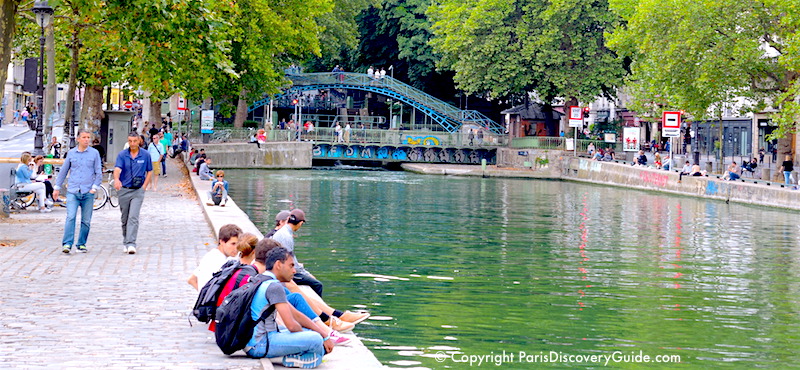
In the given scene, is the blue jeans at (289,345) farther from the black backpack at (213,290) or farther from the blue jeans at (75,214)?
the blue jeans at (75,214)

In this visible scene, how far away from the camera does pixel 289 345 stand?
30.7 ft

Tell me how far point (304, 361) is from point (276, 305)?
50 cm

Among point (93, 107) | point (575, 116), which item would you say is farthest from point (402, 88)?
point (93, 107)

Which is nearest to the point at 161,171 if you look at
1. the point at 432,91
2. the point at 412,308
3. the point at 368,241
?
the point at 368,241

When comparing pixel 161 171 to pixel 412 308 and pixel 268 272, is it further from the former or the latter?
pixel 268 272

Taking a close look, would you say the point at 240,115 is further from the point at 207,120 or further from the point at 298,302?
the point at 298,302

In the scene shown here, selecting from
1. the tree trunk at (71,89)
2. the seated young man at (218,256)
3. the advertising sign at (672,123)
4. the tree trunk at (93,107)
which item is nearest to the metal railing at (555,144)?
the advertising sign at (672,123)

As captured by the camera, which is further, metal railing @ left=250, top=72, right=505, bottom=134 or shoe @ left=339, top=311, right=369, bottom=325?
metal railing @ left=250, top=72, right=505, bottom=134

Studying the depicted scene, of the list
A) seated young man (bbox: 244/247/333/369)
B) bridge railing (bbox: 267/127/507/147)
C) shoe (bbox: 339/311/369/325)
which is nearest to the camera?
seated young man (bbox: 244/247/333/369)

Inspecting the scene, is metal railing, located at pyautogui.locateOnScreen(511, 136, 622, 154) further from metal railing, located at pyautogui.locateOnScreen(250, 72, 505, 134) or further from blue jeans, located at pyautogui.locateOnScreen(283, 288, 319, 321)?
blue jeans, located at pyautogui.locateOnScreen(283, 288, 319, 321)

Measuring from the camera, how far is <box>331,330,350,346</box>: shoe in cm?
1051

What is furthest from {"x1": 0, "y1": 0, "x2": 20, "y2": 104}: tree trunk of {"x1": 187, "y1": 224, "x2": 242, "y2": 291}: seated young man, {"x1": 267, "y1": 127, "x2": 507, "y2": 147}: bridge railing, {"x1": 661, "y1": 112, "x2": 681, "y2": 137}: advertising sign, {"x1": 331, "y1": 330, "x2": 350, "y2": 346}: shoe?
{"x1": 267, "y1": 127, "x2": 507, "y2": 147}: bridge railing

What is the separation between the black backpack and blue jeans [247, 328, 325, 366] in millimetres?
714

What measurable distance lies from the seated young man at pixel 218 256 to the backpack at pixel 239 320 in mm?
1750
